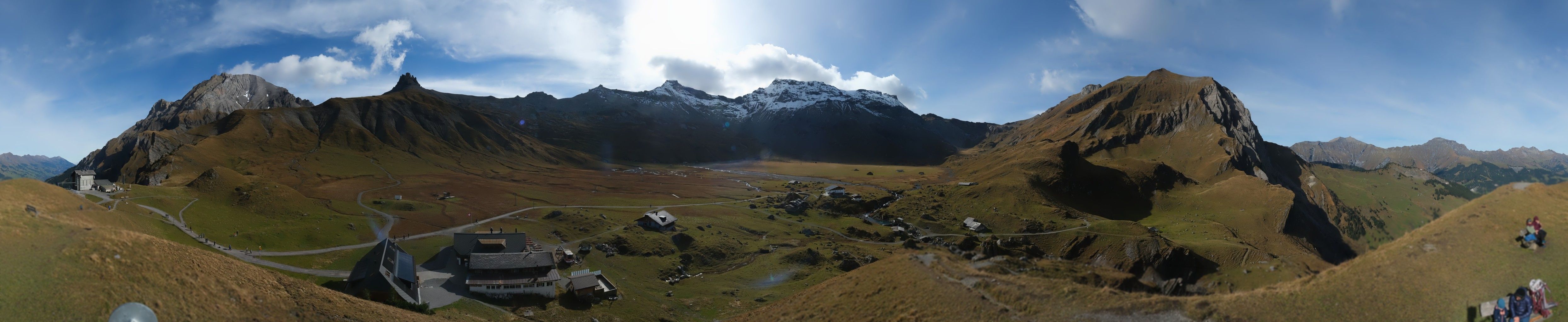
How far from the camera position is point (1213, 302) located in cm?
1628

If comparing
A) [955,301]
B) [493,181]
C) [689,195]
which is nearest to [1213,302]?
[955,301]

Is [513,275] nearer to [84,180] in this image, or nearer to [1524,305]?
[1524,305]

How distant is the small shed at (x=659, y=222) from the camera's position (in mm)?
83938

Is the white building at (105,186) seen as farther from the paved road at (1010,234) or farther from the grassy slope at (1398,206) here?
the grassy slope at (1398,206)

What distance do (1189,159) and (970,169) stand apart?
6331 cm

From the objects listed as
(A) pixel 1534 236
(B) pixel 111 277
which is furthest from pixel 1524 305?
(B) pixel 111 277

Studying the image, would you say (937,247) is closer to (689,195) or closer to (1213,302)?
(1213,302)

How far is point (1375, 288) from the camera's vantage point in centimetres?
1673

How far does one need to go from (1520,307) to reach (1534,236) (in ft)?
7.67

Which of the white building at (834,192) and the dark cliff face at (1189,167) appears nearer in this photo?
the dark cliff face at (1189,167)

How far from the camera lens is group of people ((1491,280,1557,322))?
603 inches

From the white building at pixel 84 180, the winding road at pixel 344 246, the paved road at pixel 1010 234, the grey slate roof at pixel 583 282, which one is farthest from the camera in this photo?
the paved road at pixel 1010 234

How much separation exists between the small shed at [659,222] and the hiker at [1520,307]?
254 feet

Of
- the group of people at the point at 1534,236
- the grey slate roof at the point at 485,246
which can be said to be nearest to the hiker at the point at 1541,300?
the group of people at the point at 1534,236
